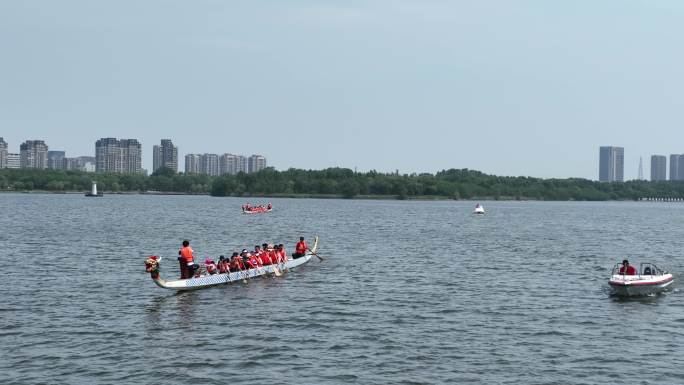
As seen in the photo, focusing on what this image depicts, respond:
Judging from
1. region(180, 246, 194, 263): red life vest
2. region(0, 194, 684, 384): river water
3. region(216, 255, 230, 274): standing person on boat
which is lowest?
region(0, 194, 684, 384): river water

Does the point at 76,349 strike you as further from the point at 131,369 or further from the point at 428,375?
the point at 428,375

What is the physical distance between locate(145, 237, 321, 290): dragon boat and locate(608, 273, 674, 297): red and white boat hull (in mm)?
21870

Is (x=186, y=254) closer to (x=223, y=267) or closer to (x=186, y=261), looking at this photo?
(x=186, y=261)

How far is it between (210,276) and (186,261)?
92.2 inches

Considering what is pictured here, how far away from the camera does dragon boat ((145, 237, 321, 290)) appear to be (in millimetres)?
44219

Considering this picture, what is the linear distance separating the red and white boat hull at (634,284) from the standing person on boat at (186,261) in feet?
77.1

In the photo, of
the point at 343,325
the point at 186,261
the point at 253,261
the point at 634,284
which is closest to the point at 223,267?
the point at 186,261

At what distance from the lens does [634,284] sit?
45.9m

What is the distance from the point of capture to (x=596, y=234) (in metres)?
115

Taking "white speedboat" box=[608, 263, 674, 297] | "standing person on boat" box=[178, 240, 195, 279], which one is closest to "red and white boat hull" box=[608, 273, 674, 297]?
"white speedboat" box=[608, 263, 674, 297]

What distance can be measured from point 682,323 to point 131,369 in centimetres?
2558

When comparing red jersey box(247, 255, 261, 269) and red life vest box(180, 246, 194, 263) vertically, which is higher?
red life vest box(180, 246, 194, 263)

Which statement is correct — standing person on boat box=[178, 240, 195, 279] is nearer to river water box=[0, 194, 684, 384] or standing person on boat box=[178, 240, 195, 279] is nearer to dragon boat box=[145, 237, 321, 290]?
dragon boat box=[145, 237, 321, 290]

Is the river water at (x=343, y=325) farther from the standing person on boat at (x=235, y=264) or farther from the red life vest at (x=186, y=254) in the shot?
the red life vest at (x=186, y=254)
